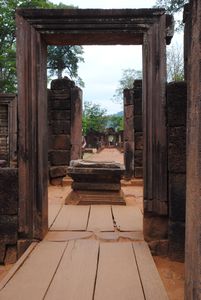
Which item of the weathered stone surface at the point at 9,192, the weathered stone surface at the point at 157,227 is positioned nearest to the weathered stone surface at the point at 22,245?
the weathered stone surface at the point at 9,192

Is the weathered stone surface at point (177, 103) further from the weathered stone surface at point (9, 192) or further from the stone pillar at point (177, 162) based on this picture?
the weathered stone surface at point (9, 192)

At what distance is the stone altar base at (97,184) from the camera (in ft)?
21.4

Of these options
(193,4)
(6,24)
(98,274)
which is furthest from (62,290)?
(6,24)

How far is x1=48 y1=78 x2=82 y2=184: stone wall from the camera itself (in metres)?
9.27

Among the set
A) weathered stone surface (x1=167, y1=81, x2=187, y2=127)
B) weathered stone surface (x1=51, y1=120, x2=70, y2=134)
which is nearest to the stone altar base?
weathered stone surface (x1=167, y1=81, x2=187, y2=127)

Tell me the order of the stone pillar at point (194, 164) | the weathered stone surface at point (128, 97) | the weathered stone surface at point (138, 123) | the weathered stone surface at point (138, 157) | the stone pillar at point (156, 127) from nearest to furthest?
the stone pillar at point (194, 164)
the stone pillar at point (156, 127)
the weathered stone surface at point (138, 123)
the weathered stone surface at point (138, 157)
the weathered stone surface at point (128, 97)

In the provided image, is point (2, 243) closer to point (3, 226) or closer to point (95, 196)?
point (3, 226)

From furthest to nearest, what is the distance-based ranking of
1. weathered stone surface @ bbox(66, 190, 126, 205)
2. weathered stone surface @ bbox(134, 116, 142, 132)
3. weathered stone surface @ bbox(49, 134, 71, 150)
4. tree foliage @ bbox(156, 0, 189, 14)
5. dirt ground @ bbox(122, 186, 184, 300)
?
tree foliage @ bbox(156, 0, 189, 14) < weathered stone surface @ bbox(134, 116, 142, 132) < weathered stone surface @ bbox(49, 134, 71, 150) < weathered stone surface @ bbox(66, 190, 126, 205) < dirt ground @ bbox(122, 186, 184, 300)

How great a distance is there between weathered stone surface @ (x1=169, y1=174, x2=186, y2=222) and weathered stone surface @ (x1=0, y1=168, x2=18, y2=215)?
169 cm

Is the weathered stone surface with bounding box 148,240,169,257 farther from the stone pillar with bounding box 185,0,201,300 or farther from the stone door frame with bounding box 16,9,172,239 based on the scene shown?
the stone pillar with bounding box 185,0,201,300

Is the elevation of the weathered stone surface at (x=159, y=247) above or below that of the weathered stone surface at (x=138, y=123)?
below

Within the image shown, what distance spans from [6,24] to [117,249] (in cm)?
2283

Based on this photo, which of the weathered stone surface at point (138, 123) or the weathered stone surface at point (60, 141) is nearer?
the weathered stone surface at point (60, 141)

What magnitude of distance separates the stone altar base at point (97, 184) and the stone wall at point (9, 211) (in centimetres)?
232
